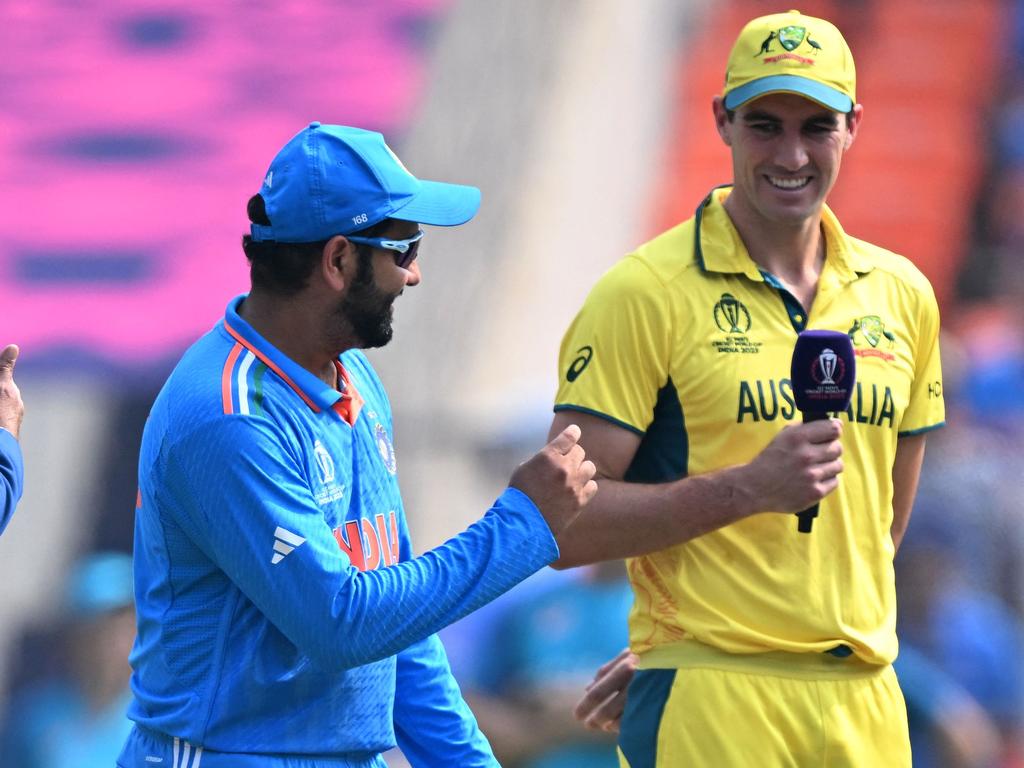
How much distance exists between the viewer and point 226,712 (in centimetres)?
241

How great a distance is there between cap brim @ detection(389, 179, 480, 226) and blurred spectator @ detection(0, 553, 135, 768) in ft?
12.7

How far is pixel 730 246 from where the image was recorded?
3102mm

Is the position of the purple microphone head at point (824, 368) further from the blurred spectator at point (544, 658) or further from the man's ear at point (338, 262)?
the blurred spectator at point (544, 658)

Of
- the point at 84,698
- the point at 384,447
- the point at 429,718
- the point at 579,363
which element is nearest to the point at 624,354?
the point at 579,363

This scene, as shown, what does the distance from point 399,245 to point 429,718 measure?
865mm

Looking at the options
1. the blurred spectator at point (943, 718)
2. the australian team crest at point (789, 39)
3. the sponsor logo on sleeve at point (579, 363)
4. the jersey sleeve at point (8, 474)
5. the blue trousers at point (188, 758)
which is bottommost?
the blurred spectator at point (943, 718)

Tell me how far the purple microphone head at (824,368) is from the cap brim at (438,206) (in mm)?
616

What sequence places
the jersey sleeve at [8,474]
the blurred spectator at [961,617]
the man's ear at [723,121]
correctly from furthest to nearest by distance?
the blurred spectator at [961,617]
the man's ear at [723,121]
the jersey sleeve at [8,474]

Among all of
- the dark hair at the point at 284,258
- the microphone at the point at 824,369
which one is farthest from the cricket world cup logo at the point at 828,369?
the dark hair at the point at 284,258

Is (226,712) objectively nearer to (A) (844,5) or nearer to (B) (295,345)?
(B) (295,345)

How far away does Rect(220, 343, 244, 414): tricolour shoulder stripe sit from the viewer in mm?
2359

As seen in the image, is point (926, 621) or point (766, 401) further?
point (926, 621)

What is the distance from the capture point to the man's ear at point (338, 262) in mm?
2475

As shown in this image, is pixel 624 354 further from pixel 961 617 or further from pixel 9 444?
pixel 961 617
